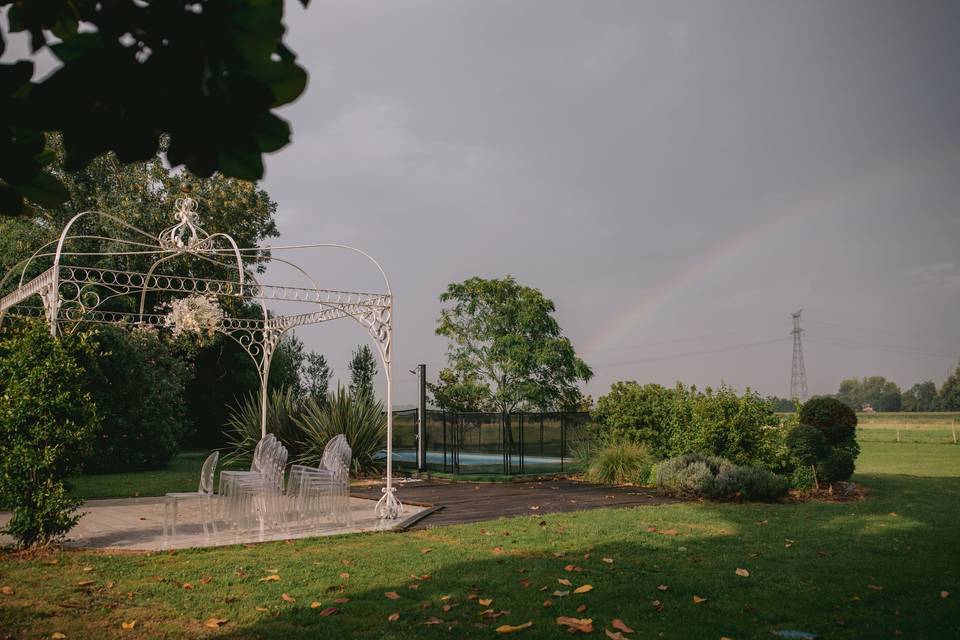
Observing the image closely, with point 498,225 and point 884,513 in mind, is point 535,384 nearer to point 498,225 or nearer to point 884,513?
point 498,225

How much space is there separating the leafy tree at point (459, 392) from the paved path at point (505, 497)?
16.4 m

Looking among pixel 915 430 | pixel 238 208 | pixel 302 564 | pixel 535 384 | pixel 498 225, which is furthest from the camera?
pixel 915 430

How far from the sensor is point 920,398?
254ft

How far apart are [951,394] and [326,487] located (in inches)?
3143

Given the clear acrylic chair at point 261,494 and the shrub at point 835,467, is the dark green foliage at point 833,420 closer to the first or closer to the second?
the shrub at point 835,467

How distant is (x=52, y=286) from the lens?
28.3 ft

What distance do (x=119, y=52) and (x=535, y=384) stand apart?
101ft

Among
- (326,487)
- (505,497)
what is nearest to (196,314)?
(326,487)

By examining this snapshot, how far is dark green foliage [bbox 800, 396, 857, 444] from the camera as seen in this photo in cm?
1267

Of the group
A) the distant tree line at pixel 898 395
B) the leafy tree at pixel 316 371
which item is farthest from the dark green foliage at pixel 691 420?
the distant tree line at pixel 898 395

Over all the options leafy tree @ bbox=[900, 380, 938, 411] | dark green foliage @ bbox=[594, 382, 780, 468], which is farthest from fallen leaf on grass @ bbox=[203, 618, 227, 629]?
leafy tree @ bbox=[900, 380, 938, 411]

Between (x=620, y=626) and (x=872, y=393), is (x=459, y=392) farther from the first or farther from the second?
(x=872, y=393)

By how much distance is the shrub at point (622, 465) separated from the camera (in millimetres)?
14406

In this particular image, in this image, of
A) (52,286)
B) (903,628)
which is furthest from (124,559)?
(903,628)
